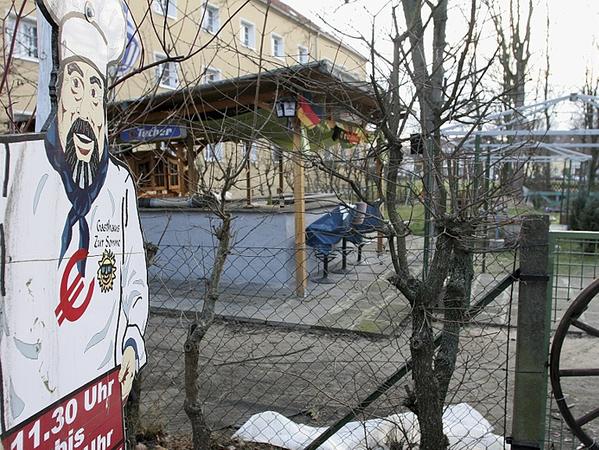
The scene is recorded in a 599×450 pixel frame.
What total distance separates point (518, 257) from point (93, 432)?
1.67m

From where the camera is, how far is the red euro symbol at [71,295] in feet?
4.25

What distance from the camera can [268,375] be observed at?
4.66 metres

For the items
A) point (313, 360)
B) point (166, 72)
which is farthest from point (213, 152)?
point (313, 360)

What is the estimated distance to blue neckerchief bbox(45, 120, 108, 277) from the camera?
4.13 ft

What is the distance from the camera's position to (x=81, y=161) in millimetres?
1384

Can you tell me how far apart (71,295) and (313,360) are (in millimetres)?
3871

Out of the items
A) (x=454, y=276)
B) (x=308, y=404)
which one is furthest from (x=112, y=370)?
(x=308, y=404)

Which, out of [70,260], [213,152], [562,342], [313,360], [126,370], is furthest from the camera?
[313,360]

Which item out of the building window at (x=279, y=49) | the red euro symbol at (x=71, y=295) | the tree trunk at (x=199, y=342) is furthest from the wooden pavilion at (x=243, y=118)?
the red euro symbol at (x=71, y=295)

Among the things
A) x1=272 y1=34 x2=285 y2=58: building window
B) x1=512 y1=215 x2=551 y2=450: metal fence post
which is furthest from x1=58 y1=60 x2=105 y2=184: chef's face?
Answer: x1=272 y1=34 x2=285 y2=58: building window

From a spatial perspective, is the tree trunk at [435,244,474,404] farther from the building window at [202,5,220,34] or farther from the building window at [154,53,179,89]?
the building window at [202,5,220,34]

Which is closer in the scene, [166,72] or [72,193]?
[72,193]

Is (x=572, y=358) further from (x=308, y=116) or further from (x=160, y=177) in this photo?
(x=160, y=177)

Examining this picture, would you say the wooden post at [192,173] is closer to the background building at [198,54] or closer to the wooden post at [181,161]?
the background building at [198,54]
